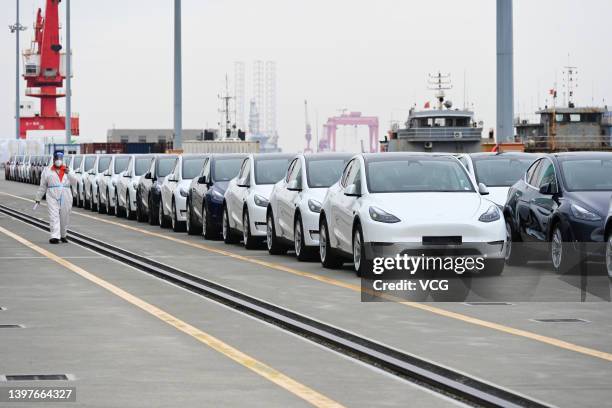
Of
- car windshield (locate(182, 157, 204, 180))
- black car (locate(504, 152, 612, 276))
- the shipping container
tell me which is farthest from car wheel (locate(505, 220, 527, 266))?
the shipping container

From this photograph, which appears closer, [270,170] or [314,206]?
[314,206]

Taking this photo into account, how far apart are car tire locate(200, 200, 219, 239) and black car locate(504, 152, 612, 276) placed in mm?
8311

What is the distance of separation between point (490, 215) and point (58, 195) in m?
11.4

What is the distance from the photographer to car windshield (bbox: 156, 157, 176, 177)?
3734 centimetres

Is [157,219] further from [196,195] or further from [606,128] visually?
[606,128]

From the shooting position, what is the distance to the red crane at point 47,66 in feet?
477

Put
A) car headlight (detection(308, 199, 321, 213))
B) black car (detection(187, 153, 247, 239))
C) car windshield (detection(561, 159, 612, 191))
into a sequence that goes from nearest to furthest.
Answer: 1. car windshield (detection(561, 159, 612, 191))
2. car headlight (detection(308, 199, 321, 213))
3. black car (detection(187, 153, 247, 239))

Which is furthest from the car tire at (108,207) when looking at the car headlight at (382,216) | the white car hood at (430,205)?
the car headlight at (382,216)

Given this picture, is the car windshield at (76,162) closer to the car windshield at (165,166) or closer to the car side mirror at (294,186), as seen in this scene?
the car windshield at (165,166)

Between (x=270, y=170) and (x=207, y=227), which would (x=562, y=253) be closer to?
(x=270, y=170)

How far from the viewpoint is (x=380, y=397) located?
9.75 metres

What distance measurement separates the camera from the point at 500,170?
25.6m

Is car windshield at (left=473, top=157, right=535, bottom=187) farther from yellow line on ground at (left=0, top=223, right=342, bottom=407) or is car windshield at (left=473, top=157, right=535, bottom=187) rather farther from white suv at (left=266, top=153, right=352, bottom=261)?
yellow line on ground at (left=0, top=223, right=342, bottom=407)

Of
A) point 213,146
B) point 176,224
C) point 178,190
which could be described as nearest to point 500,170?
point 178,190
